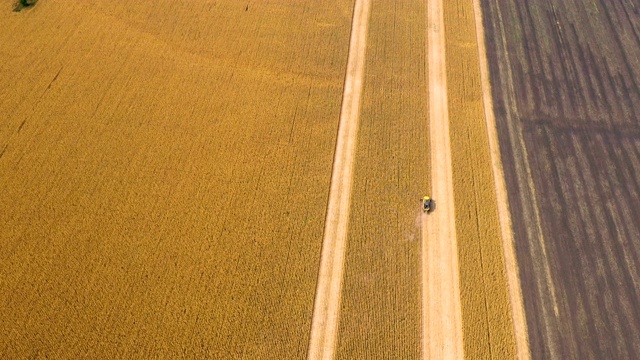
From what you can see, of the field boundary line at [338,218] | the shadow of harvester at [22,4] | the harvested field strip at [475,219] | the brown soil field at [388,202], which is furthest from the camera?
the shadow of harvester at [22,4]

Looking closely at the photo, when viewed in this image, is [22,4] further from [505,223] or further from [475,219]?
[505,223]

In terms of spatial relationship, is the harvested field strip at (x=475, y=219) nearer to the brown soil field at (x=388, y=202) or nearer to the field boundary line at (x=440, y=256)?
the field boundary line at (x=440, y=256)

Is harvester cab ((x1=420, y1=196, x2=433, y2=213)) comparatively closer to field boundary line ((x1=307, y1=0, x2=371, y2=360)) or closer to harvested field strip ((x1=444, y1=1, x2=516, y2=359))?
harvested field strip ((x1=444, y1=1, x2=516, y2=359))

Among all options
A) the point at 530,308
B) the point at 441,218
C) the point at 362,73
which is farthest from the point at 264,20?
the point at 530,308

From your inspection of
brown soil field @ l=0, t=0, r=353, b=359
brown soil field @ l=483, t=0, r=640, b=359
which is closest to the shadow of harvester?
brown soil field @ l=0, t=0, r=353, b=359

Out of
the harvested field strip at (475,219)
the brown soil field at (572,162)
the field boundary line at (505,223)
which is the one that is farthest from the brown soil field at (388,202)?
the brown soil field at (572,162)

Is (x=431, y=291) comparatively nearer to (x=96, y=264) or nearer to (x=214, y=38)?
(x=96, y=264)
